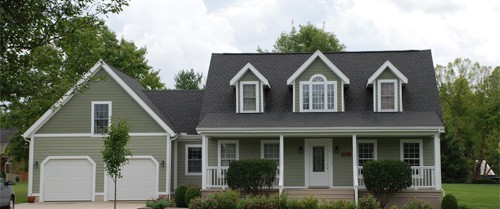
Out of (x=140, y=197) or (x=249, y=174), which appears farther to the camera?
(x=140, y=197)

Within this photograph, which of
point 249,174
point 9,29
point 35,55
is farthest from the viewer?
point 249,174

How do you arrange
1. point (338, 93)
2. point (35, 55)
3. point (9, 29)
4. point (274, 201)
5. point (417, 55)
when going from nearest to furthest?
point (9, 29)
point (35, 55)
point (274, 201)
point (338, 93)
point (417, 55)

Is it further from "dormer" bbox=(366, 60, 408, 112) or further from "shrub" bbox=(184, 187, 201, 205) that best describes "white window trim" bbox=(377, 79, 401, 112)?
"shrub" bbox=(184, 187, 201, 205)

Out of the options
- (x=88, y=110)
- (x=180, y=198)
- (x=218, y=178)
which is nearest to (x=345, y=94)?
(x=218, y=178)

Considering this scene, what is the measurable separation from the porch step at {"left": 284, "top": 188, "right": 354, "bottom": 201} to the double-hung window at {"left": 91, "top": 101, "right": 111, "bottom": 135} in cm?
905

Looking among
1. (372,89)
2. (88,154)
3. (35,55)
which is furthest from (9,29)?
(372,89)

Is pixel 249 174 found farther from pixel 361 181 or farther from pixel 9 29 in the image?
pixel 9 29

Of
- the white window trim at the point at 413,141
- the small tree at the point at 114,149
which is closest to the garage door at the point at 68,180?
the small tree at the point at 114,149

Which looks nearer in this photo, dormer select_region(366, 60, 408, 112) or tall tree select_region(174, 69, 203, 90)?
dormer select_region(366, 60, 408, 112)

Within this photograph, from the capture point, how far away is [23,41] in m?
14.1

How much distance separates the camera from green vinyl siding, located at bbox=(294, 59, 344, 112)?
2725 cm

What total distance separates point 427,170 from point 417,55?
253 inches

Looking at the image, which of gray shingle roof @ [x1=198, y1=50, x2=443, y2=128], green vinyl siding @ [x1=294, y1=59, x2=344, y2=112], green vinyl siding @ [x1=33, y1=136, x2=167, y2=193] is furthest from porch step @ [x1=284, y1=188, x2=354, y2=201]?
green vinyl siding @ [x1=33, y1=136, x2=167, y2=193]

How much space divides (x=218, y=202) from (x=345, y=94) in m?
8.81
